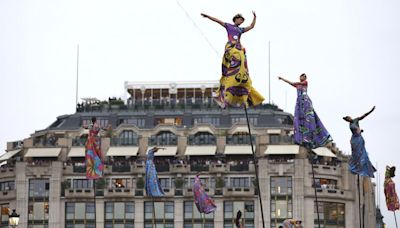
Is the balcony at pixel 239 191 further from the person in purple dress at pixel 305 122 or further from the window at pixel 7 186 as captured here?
the person in purple dress at pixel 305 122

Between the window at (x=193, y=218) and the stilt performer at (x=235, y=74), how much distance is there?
4236 inches

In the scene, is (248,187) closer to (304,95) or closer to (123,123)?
(123,123)

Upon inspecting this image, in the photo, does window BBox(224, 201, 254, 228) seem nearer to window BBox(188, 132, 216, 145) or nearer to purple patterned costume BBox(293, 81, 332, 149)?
window BBox(188, 132, 216, 145)

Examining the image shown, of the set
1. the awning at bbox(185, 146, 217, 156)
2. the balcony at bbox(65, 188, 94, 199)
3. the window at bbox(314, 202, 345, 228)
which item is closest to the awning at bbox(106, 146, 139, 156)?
the balcony at bbox(65, 188, 94, 199)

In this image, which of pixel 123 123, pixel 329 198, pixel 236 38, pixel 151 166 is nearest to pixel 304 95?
pixel 236 38

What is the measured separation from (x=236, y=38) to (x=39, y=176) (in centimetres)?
11426

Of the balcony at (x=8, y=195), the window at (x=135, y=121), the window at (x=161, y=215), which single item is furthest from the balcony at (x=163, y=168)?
the balcony at (x=8, y=195)

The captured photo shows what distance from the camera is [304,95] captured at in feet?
175

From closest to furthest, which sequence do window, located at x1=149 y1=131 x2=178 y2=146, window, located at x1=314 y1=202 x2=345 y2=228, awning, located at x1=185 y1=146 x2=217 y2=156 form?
window, located at x1=314 y1=202 x2=345 y2=228, awning, located at x1=185 y1=146 x2=217 y2=156, window, located at x1=149 y1=131 x2=178 y2=146

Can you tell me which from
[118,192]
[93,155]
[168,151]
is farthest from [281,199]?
[93,155]

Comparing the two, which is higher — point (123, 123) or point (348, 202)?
point (123, 123)

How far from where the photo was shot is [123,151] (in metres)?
162

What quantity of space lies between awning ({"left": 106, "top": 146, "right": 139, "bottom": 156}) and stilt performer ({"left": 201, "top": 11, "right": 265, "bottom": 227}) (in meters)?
112

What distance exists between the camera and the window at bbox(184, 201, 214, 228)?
15612 centimetres
